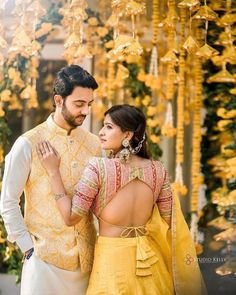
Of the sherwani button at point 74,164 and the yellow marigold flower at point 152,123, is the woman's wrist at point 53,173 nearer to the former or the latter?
the sherwani button at point 74,164

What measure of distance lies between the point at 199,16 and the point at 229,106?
4.10 feet

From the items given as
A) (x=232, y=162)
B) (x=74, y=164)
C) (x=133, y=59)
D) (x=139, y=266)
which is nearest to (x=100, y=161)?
(x=74, y=164)

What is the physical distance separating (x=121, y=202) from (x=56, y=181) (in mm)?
311

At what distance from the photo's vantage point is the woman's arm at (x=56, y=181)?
3303mm

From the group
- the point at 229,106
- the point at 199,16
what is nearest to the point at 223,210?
the point at 229,106

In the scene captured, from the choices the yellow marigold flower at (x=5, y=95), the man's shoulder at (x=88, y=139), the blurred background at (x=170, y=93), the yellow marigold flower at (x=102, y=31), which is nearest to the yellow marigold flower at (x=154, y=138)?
the blurred background at (x=170, y=93)

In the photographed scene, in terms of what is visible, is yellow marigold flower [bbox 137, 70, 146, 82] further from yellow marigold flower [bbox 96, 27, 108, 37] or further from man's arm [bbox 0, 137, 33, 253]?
man's arm [bbox 0, 137, 33, 253]

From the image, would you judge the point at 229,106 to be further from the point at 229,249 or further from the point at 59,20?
the point at 59,20

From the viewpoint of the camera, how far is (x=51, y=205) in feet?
11.2

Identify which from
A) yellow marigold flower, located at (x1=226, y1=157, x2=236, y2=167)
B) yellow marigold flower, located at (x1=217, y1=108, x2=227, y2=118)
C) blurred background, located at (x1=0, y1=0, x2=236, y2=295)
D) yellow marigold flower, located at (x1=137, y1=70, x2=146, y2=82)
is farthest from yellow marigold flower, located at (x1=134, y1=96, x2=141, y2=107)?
yellow marigold flower, located at (x1=226, y1=157, x2=236, y2=167)

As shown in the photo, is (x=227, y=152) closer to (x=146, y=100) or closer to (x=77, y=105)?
(x=146, y=100)

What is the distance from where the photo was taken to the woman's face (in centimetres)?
336

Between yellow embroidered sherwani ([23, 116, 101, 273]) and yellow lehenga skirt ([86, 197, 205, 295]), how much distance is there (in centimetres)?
10

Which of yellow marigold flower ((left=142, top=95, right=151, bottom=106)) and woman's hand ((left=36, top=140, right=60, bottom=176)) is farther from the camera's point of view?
yellow marigold flower ((left=142, top=95, right=151, bottom=106))
